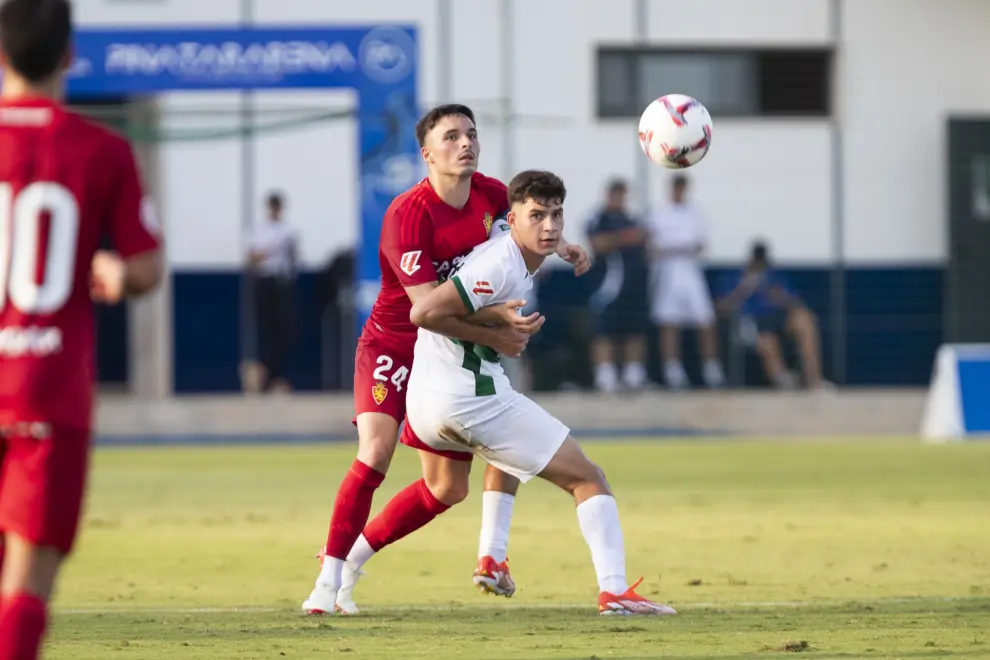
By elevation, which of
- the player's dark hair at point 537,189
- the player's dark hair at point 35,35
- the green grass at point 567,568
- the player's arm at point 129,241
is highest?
the player's dark hair at point 35,35

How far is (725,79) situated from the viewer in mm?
26188

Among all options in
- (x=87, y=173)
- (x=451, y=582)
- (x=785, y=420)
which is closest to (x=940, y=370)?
(x=785, y=420)

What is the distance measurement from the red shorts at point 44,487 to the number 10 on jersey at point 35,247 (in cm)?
33

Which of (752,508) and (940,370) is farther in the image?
(940,370)

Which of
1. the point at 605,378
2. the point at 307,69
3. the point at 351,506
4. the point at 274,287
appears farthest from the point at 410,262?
the point at 274,287

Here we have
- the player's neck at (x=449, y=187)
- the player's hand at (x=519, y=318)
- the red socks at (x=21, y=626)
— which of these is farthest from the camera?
the player's neck at (x=449, y=187)

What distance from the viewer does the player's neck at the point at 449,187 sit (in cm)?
804

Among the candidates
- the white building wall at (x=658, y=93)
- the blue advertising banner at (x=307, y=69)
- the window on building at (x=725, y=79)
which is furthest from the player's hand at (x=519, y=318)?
the window on building at (x=725, y=79)

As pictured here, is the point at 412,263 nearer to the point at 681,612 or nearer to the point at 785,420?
the point at 681,612

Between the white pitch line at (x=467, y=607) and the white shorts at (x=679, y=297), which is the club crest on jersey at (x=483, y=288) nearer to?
the white pitch line at (x=467, y=607)

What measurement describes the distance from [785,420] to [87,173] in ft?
57.0

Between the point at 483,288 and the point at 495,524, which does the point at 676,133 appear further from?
the point at 495,524

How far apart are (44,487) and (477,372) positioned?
3.21 metres

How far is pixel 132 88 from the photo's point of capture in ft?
66.6
